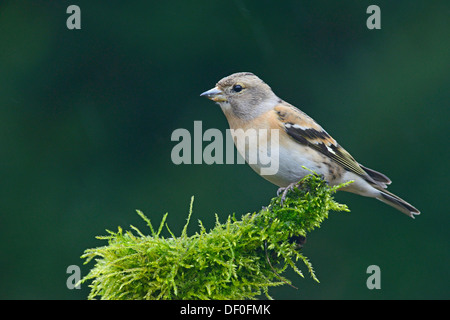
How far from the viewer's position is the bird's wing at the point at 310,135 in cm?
427

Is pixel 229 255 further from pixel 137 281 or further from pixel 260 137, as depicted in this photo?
pixel 260 137

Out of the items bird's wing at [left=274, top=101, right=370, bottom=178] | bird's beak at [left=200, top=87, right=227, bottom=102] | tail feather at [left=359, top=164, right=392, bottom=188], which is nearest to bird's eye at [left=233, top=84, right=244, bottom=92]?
bird's beak at [left=200, top=87, right=227, bottom=102]

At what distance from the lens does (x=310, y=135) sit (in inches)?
170

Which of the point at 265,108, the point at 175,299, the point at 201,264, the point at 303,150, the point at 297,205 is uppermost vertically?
the point at 265,108

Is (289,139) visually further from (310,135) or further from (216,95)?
(216,95)

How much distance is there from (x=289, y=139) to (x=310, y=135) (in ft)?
0.78

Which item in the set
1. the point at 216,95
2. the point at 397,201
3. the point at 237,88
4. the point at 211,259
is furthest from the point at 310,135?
the point at 211,259

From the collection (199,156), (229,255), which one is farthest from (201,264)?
(199,156)

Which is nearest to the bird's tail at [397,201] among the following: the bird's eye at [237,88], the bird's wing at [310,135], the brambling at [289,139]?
the brambling at [289,139]

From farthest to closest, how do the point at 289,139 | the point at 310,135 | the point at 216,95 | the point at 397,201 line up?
the point at 397,201, the point at 216,95, the point at 310,135, the point at 289,139

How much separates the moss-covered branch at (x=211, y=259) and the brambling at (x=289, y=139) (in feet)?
3.12

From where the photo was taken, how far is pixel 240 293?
115 inches

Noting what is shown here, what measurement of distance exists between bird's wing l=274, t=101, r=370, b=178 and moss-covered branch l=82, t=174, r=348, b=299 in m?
1.17

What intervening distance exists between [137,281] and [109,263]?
19 cm
